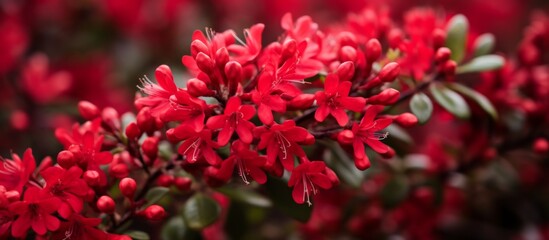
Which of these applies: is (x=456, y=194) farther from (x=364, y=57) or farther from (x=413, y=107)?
(x=364, y=57)

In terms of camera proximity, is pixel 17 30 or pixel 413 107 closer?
pixel 413 107

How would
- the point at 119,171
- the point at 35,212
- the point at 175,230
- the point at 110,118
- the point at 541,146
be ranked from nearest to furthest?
the point at 35,212 → the point at 119,171 → the point at 110,118 → the point at 175,230 → the point at 541,146

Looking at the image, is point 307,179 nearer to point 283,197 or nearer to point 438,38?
point 283,197

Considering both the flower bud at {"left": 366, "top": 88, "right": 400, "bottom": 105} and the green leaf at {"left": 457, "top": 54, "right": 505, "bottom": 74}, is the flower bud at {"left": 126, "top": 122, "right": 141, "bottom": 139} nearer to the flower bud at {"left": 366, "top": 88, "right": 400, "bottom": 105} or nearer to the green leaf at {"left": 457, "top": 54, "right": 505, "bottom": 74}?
the flower bud at {"left": 366, "top": 88, "right": 400, "bottom": 105}

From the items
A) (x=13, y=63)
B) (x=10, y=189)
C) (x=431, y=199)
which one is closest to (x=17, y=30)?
(x=13, y=63)

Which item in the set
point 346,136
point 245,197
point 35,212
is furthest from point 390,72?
point 35,212

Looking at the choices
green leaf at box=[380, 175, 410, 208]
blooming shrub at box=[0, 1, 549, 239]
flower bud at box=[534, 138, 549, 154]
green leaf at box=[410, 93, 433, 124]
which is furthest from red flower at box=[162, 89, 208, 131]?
flower bud at box=[534, 138, 549, 154]
